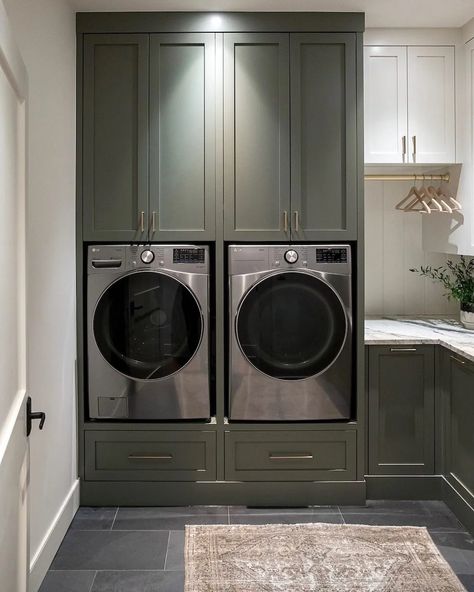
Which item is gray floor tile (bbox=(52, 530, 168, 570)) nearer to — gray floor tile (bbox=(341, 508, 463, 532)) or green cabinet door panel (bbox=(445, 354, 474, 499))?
gray floor tile (bbox=(341, 508, 463, 532))

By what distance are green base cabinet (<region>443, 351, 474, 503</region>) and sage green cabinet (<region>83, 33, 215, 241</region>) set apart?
54.2 inches

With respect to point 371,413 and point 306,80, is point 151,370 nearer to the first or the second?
point 371,413

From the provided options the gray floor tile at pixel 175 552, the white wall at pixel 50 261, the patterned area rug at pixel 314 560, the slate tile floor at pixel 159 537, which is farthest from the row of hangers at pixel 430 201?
the gray floor tile at pixel 175 552

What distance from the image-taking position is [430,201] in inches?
141

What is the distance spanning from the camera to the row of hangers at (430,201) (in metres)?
3.42

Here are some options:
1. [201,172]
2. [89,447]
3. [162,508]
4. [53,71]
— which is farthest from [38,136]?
[162,508]

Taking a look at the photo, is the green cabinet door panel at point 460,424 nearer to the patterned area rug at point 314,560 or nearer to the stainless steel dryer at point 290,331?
the patterned area rug at point 314,560

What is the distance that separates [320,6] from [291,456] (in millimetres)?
2249

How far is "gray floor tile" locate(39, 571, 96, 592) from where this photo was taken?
244 cm

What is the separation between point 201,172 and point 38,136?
91 cm

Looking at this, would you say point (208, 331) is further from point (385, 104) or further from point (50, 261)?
point (385, 104)

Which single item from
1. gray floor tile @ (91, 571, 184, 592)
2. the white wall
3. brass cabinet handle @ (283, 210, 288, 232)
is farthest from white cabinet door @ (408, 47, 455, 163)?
gray floor tile @ (91, 571, 184, 592)

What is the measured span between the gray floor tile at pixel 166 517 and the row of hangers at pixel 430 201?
1.92 metres

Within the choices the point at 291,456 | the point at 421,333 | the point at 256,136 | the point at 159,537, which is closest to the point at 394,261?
the point at 421,333
